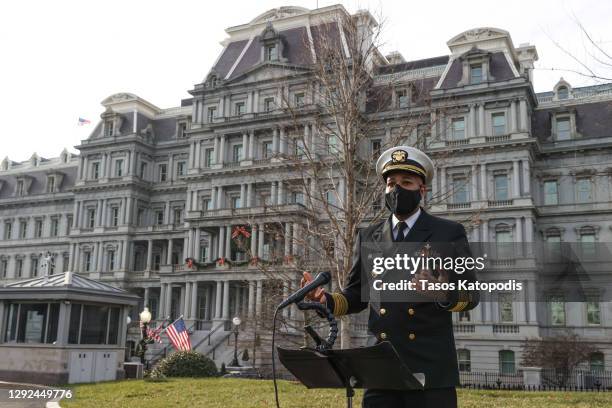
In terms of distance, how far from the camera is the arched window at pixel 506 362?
36906 millimetres

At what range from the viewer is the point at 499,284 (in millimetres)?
4340

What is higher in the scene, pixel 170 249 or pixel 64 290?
pixel 170 249

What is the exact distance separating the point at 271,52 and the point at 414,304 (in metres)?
46.9

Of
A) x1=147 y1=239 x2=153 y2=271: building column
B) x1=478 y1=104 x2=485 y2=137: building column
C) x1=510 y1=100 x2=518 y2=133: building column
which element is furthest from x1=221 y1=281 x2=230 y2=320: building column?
x1=510 y1=100 x2=518 y2=133: building column

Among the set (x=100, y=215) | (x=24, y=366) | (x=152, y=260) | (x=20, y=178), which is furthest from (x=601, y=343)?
(x=20, y=178)

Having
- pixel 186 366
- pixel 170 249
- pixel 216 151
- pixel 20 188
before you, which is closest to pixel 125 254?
pixel 170 249

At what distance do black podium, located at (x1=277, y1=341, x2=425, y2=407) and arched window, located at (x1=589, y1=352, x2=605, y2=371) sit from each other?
34809mm

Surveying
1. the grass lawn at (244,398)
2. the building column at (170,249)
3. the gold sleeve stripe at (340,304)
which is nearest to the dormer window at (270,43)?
the building column at (170,249)

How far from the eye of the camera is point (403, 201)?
4.64 meters

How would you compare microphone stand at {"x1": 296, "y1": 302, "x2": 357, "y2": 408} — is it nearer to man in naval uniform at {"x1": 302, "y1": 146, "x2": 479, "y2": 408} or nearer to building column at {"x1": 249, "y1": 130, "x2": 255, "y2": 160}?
man in naval uniform at {"x1": 302, "y1": 146, "x2": 479, "y2": 408}

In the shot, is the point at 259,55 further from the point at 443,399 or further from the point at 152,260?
the point at 443,399

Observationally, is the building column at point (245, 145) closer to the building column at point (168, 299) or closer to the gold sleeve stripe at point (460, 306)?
the building column at point (168, 299)

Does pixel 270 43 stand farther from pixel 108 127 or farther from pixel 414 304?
pixel 414 304

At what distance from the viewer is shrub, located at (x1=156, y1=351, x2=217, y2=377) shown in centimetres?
2312
